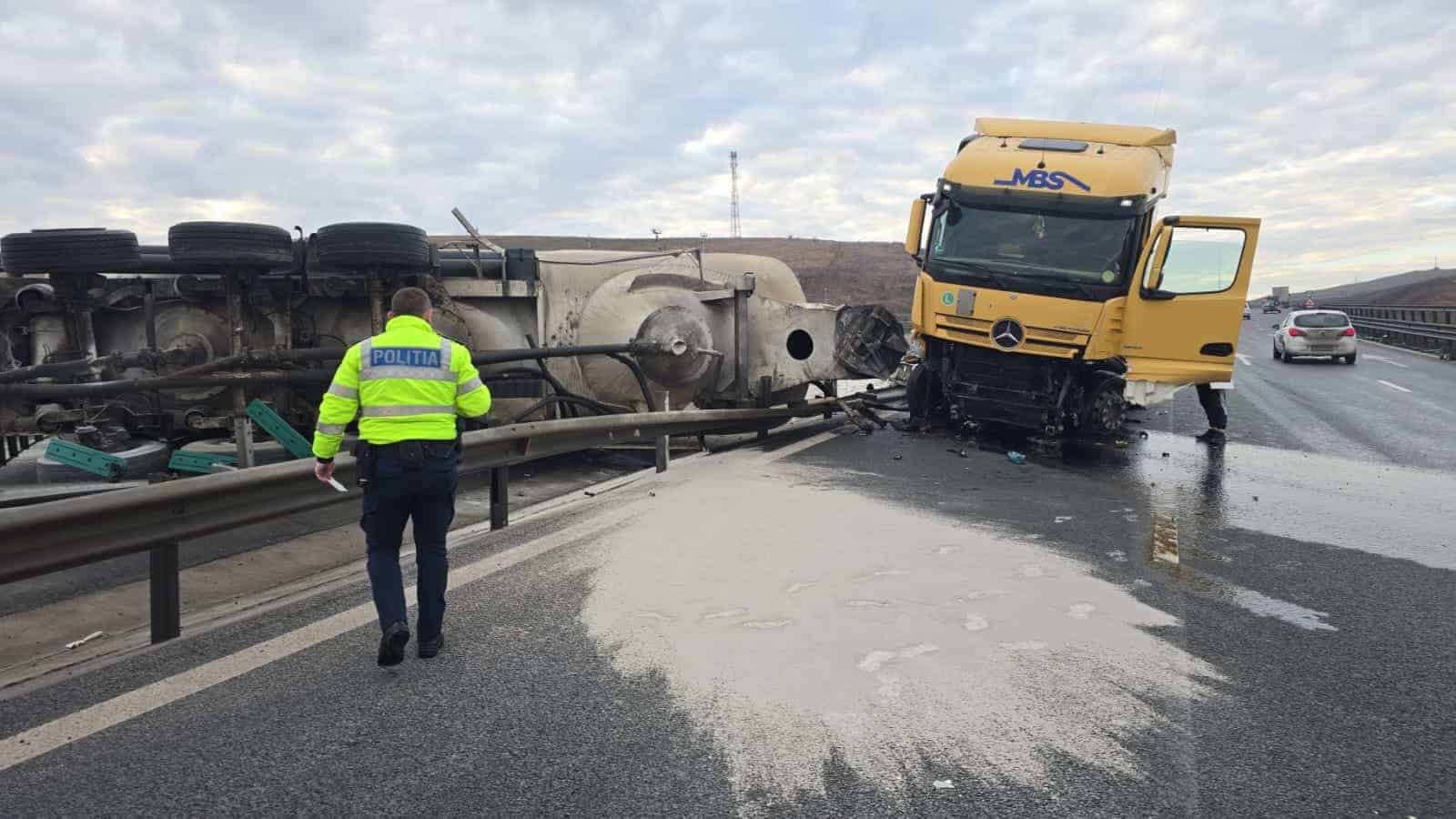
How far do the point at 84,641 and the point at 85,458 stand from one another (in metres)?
3.71

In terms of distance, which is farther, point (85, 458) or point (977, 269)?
point (977, 269)

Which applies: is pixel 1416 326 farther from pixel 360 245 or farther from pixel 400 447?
pixel 400 447

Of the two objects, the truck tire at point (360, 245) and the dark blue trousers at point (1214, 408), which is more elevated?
the truck tire at point (360, 245)

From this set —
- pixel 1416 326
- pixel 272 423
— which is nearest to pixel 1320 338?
pixel 1416 326

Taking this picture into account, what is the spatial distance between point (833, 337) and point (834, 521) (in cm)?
425

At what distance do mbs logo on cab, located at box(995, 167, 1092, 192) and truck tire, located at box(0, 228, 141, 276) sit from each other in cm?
796

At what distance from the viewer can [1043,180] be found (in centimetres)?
974

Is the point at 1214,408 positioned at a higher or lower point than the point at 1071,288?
lower

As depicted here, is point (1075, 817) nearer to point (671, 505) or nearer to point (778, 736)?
point (778, 736)

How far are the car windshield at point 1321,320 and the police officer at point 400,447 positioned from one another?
84.7 feet

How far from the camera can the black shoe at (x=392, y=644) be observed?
3547 millimetres

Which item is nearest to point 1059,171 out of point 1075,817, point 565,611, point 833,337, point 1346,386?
point 833,337

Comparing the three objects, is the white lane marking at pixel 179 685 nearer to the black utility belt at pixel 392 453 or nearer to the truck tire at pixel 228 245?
the black utility belt at pixel 392 453

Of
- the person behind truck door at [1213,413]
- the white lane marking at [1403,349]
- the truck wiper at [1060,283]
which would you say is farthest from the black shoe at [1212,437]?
the white lane marking at [1403,349]
